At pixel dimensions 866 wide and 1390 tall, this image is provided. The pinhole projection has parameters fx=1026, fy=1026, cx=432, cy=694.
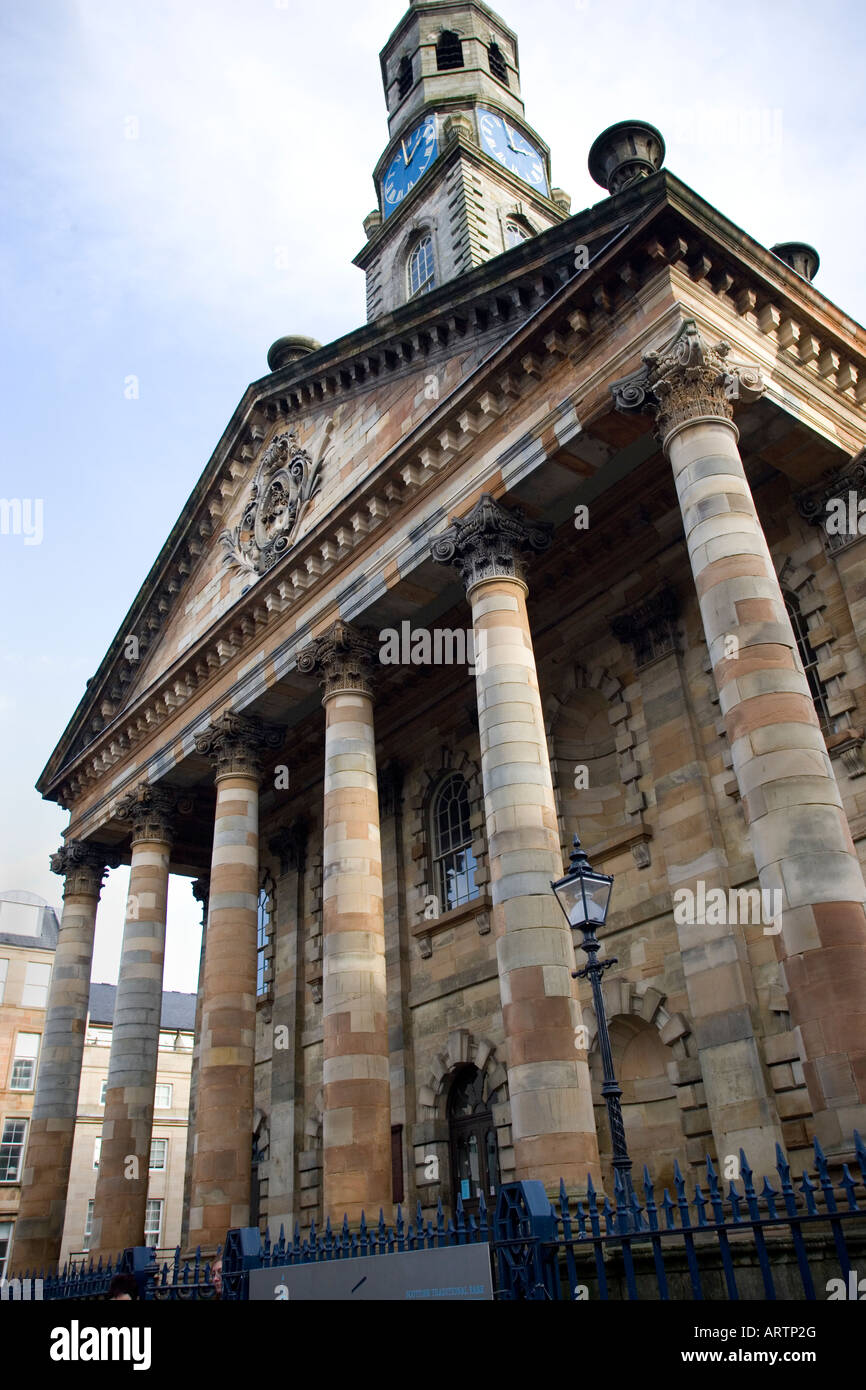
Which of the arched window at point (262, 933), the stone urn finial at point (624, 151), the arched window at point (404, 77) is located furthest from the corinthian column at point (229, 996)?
the arched window at point (404, 77)

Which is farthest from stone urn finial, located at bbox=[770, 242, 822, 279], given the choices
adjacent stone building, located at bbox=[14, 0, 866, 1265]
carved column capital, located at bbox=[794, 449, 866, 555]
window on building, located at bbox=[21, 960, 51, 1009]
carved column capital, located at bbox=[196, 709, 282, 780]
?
window on building, located at bbox=[21, 960, 51, 1009]

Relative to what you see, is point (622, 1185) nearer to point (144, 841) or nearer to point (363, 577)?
point (363, 577)

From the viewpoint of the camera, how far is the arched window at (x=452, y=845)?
67.1 feet

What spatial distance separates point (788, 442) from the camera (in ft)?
50.7

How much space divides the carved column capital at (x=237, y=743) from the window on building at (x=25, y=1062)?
29.9 metres

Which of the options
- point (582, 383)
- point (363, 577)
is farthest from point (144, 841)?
point (582, 383)

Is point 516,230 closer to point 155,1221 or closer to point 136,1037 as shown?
point 136,1037

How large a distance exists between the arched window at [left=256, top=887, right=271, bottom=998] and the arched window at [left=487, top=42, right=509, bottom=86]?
30.4 meters

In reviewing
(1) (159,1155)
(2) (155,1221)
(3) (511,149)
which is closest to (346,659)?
(3) (511,149)

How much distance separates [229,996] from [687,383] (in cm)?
1297

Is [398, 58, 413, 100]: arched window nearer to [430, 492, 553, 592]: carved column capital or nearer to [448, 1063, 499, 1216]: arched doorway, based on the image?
[430, 492, 553, 592]: carved column capital

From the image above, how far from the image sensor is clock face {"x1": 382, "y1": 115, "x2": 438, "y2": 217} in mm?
34562

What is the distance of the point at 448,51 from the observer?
37281 millimetres

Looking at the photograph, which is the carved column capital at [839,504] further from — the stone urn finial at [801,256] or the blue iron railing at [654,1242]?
the blue iron railing at [654,1242]
